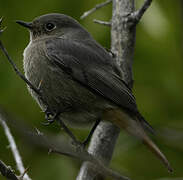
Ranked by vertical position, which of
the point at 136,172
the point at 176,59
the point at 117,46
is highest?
the point at 117,46

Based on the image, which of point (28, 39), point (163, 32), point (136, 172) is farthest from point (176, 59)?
point (28, 39)

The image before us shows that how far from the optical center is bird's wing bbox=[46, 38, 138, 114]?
177 inches

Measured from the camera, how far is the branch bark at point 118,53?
4.73 meters

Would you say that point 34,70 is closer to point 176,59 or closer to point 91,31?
point 91,31

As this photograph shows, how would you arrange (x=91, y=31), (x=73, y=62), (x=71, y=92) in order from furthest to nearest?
1. (x=91, y=31)
2. (x=73, y=62)
3. (x=71, y=92)

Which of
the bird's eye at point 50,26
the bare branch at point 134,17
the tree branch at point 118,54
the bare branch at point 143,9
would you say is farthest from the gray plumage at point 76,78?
the bare branch at point 143,9

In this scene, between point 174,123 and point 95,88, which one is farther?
point 174,123

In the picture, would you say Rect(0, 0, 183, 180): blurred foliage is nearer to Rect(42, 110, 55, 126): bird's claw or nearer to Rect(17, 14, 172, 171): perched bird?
Rect(17, 14, 172, 171): perched bird

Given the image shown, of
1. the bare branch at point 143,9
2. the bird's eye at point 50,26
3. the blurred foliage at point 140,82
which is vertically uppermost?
the bare branch at point 143,9

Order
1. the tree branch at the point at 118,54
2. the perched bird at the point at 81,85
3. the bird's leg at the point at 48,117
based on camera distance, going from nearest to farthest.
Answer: the bird's leg at the point at 48,117 → the perched bird at the point at 81,85 → the tree branch at the point at 118,54

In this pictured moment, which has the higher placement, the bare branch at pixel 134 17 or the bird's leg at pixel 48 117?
the bare branch at pixel 134 17

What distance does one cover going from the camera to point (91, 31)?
5871 millimetres

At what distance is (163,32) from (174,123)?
1.16m

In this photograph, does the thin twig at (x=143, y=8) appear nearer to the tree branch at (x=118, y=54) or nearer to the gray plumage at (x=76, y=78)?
the tree branch at (x=118, y=54)
